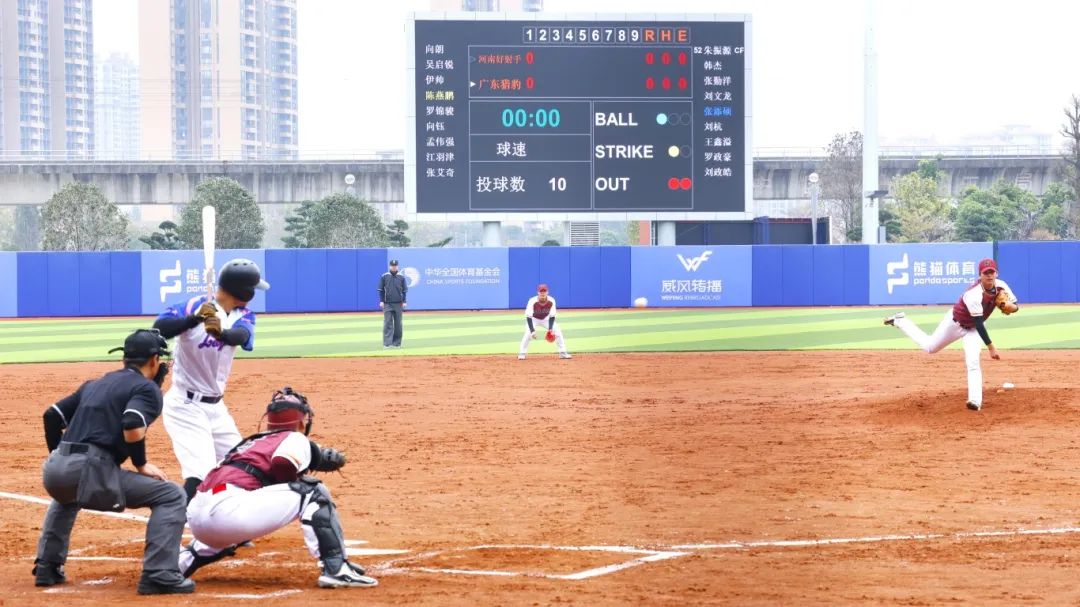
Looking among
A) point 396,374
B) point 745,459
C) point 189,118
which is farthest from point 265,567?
point 189,118

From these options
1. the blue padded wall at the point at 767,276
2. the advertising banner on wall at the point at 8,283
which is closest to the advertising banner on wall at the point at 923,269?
the blue padded wall at the point at 767,276

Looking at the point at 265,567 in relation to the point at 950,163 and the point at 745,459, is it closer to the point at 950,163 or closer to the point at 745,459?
the point at 745,459

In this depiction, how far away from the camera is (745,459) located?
1150 cm

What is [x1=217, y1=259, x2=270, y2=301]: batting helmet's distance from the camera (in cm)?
748

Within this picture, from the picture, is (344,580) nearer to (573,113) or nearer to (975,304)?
(975,304)

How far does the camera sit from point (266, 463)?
682 cm

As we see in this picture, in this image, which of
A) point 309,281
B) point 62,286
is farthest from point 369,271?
point 62,286

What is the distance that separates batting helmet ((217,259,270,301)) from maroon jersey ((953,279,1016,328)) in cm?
798

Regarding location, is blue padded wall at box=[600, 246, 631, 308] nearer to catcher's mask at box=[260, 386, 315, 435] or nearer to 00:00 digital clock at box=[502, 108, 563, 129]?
00:00 digital clock at box=[502, 108, 563, 129]

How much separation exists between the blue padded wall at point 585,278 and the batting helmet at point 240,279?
27467 millimetres

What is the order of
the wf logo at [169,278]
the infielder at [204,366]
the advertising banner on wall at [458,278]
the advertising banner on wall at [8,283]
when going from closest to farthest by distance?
the infielder at [204,366], the wf logo at [169,278], the advertising banner on wall at [8,283], the advertising banner on wall at [458,278]

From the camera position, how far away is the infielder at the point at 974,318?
517 inches

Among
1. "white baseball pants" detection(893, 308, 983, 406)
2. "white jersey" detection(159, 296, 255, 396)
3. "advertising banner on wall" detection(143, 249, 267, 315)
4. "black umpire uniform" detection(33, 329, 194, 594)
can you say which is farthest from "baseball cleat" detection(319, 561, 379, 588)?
"advertising banner on wall" detection(143, 249, 267, 315)

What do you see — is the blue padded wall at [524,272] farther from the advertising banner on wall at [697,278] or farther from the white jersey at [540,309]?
the white jersey at [540,309]
